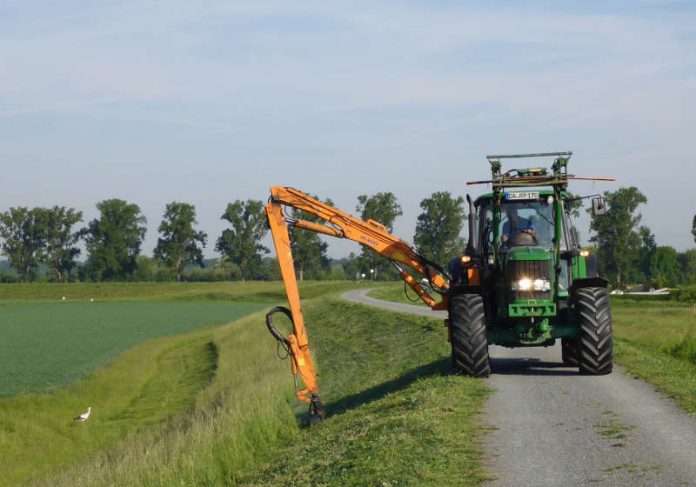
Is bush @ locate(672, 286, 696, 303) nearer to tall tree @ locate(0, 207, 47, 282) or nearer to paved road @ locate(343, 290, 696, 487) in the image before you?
paved road @ locate(343, 290, 696, 487)

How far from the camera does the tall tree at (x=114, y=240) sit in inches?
6275

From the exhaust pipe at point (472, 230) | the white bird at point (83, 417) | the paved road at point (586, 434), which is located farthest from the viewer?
the white bird at point (83, 417)

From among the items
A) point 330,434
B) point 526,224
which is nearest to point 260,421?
point 330,434

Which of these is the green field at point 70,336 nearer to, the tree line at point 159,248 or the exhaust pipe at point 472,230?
the exhaust pipe at point 472,230

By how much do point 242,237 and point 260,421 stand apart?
14293 cm

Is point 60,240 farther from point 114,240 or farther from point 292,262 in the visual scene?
point 292,262

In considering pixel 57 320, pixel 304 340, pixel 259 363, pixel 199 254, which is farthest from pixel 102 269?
pixel 304 340

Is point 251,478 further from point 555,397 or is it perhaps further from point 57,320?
point 57,320

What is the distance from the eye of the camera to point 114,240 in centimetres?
16062

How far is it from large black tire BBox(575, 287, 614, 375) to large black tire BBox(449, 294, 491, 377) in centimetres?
160

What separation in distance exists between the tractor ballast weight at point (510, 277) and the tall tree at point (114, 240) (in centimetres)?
14562

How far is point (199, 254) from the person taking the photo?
6373 inches

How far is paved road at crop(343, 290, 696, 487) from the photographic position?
9633 millimetres

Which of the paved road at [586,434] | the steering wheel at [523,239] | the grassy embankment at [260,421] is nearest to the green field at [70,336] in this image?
the grassy embankment at [260,421]
